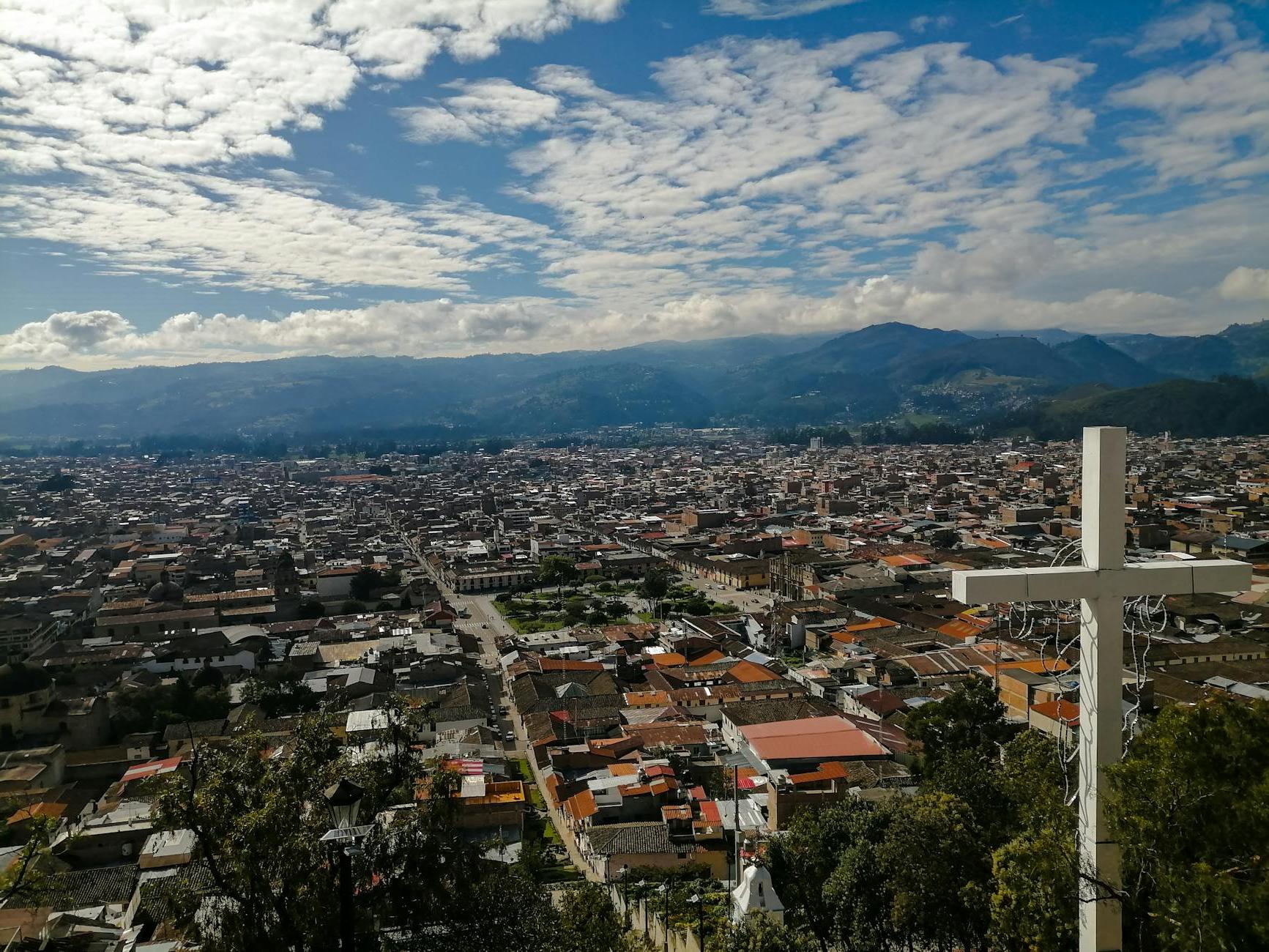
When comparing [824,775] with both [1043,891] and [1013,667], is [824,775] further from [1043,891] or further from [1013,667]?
[1043,891]

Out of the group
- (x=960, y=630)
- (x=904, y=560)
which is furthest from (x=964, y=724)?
(x=904, y=560)

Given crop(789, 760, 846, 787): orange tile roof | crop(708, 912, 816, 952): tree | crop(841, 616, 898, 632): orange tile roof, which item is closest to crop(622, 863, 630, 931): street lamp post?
crop(789, 760, 846, 787): orange tile roof

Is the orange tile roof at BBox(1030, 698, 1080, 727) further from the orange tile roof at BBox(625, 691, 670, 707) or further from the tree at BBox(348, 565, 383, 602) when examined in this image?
the tree at BBox(348, 565, 383, 602)

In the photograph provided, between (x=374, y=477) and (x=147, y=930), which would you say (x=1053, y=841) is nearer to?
(x=147, y=930)

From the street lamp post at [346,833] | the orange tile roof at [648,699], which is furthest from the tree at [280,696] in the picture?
the street lamp post at [346,833]

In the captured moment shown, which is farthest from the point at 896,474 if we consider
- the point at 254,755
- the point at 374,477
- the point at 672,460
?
the point at 254,755

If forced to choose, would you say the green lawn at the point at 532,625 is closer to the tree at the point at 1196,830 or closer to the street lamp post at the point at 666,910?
the street lamp post at the point at 666,910
